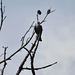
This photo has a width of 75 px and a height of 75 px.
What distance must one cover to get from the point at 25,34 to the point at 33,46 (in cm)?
95

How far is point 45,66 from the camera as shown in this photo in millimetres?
5457

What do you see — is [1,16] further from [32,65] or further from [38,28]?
[38,28]

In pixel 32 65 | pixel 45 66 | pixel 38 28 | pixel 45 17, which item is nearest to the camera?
pixel 32 65

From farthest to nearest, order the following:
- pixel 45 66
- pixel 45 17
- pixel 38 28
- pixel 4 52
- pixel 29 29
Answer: pixel 38 28
pixel 4 52
pixel 45 17
pixel 29 29
pixel 45 66

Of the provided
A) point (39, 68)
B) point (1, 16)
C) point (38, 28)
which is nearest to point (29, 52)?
point (39, 68)

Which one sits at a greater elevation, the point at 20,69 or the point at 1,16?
the point at 1,16

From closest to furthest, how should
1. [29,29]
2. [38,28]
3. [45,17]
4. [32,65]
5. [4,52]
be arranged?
[32,65] → [29,29] → [45,17] → [4,52] → [38,28]

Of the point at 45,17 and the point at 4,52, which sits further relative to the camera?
the point at 4,52

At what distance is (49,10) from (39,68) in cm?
227

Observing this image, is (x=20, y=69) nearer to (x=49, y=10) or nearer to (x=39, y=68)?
(x=39, y=68)

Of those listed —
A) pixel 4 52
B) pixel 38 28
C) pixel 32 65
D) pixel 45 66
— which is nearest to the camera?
pixel 32 65

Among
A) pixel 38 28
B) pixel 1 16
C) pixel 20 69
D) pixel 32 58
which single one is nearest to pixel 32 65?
pixel 32 58

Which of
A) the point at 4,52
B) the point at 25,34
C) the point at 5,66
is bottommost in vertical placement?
the point at 5,66

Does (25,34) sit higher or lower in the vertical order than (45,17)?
lower
